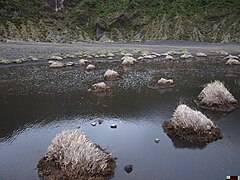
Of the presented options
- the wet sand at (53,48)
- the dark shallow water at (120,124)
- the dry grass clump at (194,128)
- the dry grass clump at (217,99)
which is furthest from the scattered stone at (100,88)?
the wet sand at (53,48)

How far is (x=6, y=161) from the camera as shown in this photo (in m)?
11.2

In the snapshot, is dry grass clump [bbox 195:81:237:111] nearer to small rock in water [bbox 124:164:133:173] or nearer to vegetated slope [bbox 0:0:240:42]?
small rock in water [bbox 124:164:133:173]

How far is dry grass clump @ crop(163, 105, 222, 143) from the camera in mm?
12719

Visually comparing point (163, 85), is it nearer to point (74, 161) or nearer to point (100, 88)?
point (100, 88)

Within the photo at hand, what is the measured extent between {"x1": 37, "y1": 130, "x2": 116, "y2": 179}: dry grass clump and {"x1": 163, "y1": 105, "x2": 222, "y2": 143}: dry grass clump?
12.0 feet

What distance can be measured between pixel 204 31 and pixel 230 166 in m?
88.4

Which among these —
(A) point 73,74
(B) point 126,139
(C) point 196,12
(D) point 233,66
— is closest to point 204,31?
(C) point 196,12

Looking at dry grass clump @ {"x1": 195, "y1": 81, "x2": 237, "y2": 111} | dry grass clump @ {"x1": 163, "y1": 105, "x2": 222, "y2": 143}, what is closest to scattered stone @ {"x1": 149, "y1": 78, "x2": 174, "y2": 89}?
dry grass clump @ {"x1": 195, "y1": 81, "x2": 237, "y2": 111}

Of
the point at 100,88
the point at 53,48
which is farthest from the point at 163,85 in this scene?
the point at 53,48

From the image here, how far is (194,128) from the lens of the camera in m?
12.9

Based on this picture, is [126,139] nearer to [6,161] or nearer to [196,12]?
[6,161]

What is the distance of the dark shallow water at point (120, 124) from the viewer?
10.8 metres

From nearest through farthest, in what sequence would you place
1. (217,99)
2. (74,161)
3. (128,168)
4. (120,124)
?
(74,161)
(128,168)
(120,124)
(217,99)

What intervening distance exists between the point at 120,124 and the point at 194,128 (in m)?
3.98
